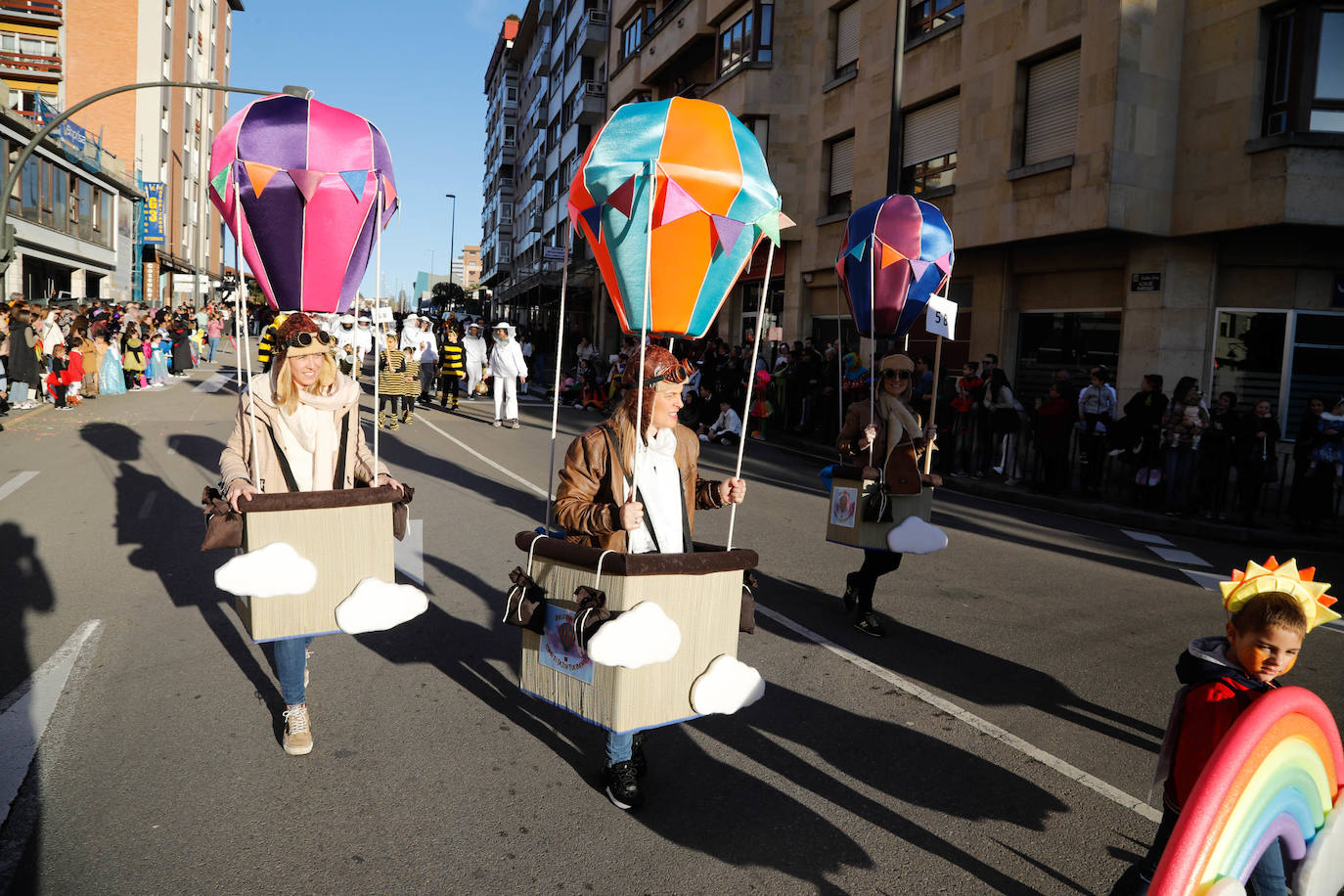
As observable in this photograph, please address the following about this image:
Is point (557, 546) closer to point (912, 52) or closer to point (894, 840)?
point (894, 840)

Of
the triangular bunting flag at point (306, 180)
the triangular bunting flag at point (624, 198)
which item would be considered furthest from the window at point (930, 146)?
the triangular bunting flag at point (624, 198)

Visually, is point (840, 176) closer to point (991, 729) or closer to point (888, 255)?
point (888, 255)

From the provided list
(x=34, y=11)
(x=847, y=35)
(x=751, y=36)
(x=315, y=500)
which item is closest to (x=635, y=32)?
(x=751, y=36)

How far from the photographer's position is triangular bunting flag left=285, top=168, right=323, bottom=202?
195 inches

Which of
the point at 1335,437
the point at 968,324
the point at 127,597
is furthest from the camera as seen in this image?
the point at 968,324

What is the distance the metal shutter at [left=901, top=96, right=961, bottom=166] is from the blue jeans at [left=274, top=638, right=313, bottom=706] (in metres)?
18.2

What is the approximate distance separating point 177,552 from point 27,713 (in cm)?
351

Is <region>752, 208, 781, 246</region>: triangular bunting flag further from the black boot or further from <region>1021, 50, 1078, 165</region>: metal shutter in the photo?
<region>1021, 50, 1078, 165</region>: metal shutter

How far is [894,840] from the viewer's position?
11.9 feet

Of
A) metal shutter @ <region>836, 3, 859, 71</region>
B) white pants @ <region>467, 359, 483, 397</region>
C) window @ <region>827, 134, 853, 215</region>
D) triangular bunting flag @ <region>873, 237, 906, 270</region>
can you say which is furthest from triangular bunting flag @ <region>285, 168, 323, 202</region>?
metal shutter @ <region>836, 3, 859, 71</region>

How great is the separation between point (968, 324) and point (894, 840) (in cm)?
1714

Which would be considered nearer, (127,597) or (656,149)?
(656,149)

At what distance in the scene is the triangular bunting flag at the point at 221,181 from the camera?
4.94 metres

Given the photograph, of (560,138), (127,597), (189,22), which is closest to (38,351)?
(127,597)
